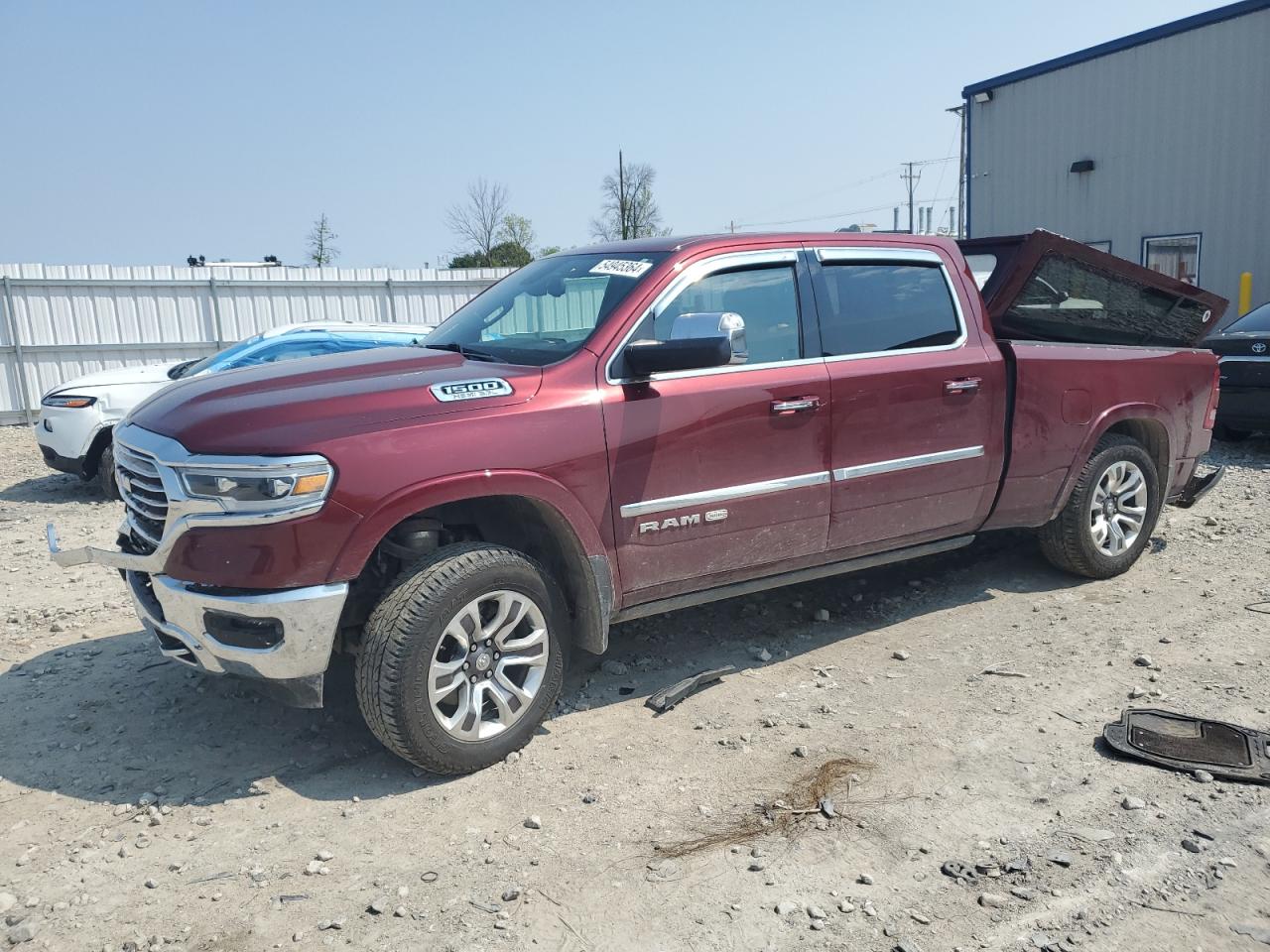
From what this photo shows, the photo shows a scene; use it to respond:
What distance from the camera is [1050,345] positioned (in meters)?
5.45

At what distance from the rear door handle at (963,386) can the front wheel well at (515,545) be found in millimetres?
→ 2053

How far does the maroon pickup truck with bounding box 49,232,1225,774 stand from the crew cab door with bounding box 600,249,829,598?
11 millimetres

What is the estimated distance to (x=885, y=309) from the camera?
492 cm

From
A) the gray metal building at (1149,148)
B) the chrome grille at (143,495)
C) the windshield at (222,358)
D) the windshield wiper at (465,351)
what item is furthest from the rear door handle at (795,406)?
the gray metal building at (1149,148)

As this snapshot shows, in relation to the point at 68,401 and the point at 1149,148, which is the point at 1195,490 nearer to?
the point at 68,401

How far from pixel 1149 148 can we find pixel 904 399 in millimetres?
16223

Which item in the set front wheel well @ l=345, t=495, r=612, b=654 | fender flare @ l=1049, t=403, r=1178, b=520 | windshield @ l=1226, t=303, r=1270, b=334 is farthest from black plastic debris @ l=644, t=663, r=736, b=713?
windshield @ l=1226, t=303, r=1270, b=334

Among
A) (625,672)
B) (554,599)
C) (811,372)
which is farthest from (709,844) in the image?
(811,372)

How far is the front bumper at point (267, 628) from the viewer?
135 inches

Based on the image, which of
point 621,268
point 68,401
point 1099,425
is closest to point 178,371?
point 68,401

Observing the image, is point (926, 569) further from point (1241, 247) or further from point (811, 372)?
point (1241, 247)

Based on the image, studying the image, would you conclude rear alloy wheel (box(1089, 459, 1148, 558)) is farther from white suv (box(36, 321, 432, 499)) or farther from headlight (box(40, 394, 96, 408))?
headlight (box(40, 394, 96, 408))

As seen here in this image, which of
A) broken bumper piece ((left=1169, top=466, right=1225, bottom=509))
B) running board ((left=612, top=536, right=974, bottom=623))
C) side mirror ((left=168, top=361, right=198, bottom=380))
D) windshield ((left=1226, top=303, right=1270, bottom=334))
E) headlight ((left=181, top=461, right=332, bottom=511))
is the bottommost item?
broken bumper piece ((left=1169, top=466, right=1225, bottom=509))

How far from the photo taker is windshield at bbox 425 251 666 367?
13.9ft
